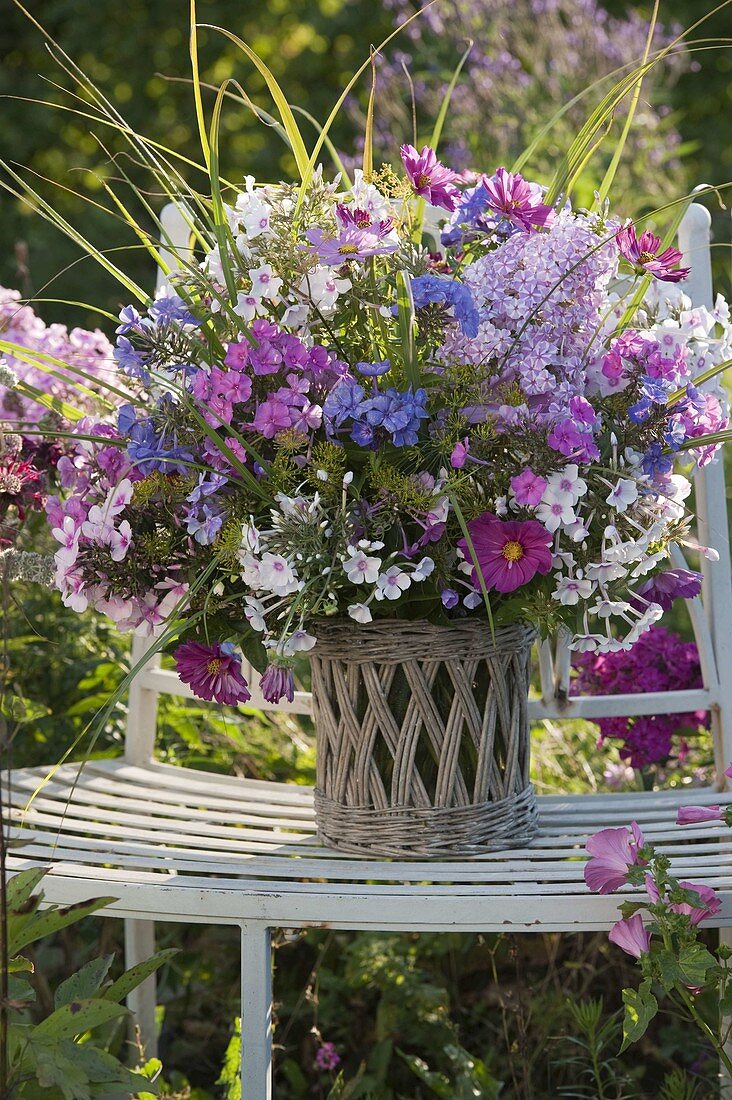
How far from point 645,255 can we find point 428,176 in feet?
0.75

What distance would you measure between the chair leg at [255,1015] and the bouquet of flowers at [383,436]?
0.81ft

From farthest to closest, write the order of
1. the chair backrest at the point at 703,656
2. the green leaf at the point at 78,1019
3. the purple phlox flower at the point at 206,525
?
the chair backrest at the point at 703,656
the purple phlox flower at the point at 206,525
the green leaf at the point at 78,1019

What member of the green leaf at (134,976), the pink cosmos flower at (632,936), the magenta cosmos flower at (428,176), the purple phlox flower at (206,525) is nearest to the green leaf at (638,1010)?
the pink cosmos flower at (632,936)

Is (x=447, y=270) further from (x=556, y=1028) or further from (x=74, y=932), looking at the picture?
(x=74, y=932)

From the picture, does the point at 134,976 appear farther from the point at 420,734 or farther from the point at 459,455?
the point at 459,455

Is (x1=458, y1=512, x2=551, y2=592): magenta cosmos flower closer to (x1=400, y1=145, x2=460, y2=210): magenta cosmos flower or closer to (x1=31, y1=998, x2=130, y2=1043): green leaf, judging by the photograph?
(x1=400, y1=145, x2=460, y2=210): magenta cosmos flower

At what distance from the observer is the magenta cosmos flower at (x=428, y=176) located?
3.95 ft

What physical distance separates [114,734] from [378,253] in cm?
109

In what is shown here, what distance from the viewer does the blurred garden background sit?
1.73 metres

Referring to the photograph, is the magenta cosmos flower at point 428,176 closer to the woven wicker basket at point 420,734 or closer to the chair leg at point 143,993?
the woven wicker basket at point 420,734

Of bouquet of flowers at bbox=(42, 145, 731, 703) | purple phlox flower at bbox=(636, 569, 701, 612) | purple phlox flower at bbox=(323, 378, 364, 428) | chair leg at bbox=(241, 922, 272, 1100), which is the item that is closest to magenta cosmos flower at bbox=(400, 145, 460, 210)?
bouquet of flowers at bbox=(42, 145, 731, 703)

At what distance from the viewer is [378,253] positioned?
1132mm

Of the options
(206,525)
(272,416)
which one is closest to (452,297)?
(272,416)

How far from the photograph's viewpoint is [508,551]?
112cm
